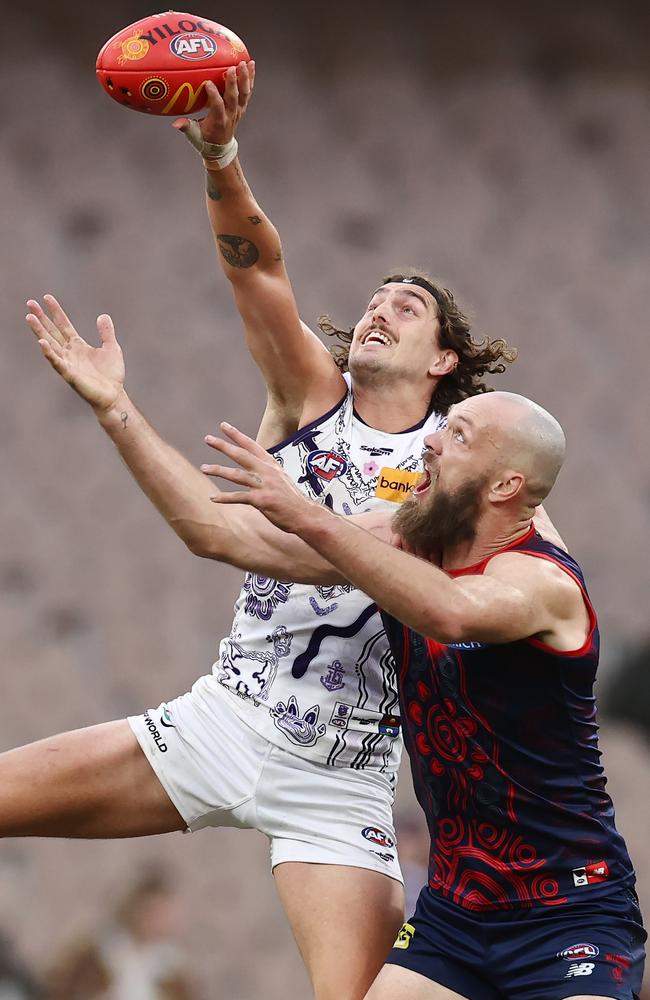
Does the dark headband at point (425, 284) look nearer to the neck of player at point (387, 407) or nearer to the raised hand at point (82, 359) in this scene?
the neck of player at point (387, 407)

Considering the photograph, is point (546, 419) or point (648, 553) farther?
point (648, 553)

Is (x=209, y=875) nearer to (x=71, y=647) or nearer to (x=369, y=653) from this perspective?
(x=71, y=647)

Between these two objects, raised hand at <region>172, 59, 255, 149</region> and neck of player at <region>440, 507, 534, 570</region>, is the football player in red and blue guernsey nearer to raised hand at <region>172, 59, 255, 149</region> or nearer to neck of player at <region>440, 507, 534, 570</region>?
neck of player at <region>440, 507, 534, 570</region>

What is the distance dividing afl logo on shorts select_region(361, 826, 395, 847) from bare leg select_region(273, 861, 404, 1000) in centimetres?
9

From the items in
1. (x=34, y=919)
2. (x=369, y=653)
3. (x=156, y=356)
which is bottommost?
(x=34, y=919)

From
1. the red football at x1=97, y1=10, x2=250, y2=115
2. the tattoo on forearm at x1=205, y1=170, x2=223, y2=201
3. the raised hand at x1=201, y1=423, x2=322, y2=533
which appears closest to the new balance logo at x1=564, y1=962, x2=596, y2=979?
the raised hand at x1=201, y1=423, x2=322, y2=533

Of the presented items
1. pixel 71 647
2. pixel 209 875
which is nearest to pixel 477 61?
pixel 71 647

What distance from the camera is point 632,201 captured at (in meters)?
6.72

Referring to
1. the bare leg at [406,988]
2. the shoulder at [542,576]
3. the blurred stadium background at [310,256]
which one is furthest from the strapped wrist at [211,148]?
the blurred stadium background at [310,256]

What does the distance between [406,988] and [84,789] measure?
0.95 meters

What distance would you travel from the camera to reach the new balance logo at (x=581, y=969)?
9.69 ft

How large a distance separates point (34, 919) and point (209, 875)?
75 centimetres

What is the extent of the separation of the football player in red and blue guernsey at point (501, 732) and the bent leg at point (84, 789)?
0.75 m

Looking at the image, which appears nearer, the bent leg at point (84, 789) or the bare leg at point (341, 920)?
the bare leg at point (341, 920)
